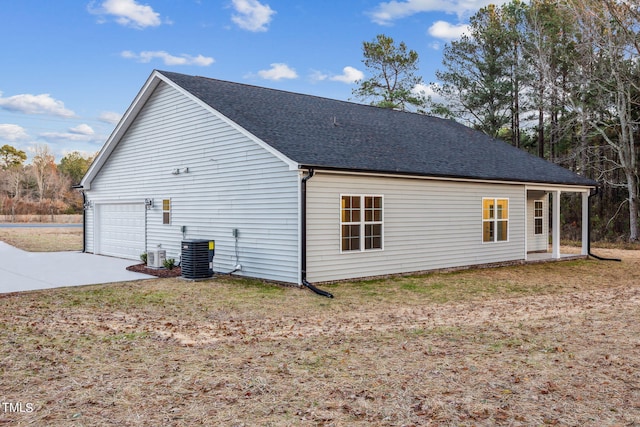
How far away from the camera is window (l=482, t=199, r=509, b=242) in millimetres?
14477

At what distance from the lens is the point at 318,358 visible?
5.53m

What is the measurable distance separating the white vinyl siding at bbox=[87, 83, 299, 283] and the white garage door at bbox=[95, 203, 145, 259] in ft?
1.60

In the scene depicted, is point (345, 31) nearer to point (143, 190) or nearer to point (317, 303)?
point (143, 190)

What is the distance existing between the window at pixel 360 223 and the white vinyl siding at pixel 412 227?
160 millimetres

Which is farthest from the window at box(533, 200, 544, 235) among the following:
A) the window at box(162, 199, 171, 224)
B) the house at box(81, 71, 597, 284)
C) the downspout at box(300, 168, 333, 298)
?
the window at box(162, 199, 171, 224)

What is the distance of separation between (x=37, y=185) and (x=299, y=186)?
5504 centimetres

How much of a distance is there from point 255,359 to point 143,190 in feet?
37.2

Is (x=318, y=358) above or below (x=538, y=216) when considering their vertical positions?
below

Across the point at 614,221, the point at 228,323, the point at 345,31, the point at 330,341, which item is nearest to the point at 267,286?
the point at 228,323

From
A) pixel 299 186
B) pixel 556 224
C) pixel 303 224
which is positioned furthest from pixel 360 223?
pixel 556 224

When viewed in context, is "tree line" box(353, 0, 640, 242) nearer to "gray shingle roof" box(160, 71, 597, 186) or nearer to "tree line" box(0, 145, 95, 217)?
"gray shingle roof" box(160, 71, 597, 186)

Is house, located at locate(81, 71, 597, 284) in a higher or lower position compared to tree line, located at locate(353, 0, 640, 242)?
lower

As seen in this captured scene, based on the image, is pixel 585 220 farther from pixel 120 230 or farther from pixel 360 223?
pixel 120 230

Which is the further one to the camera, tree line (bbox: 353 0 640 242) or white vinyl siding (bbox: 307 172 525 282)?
tree line (bbox: 353 0 640 242)
